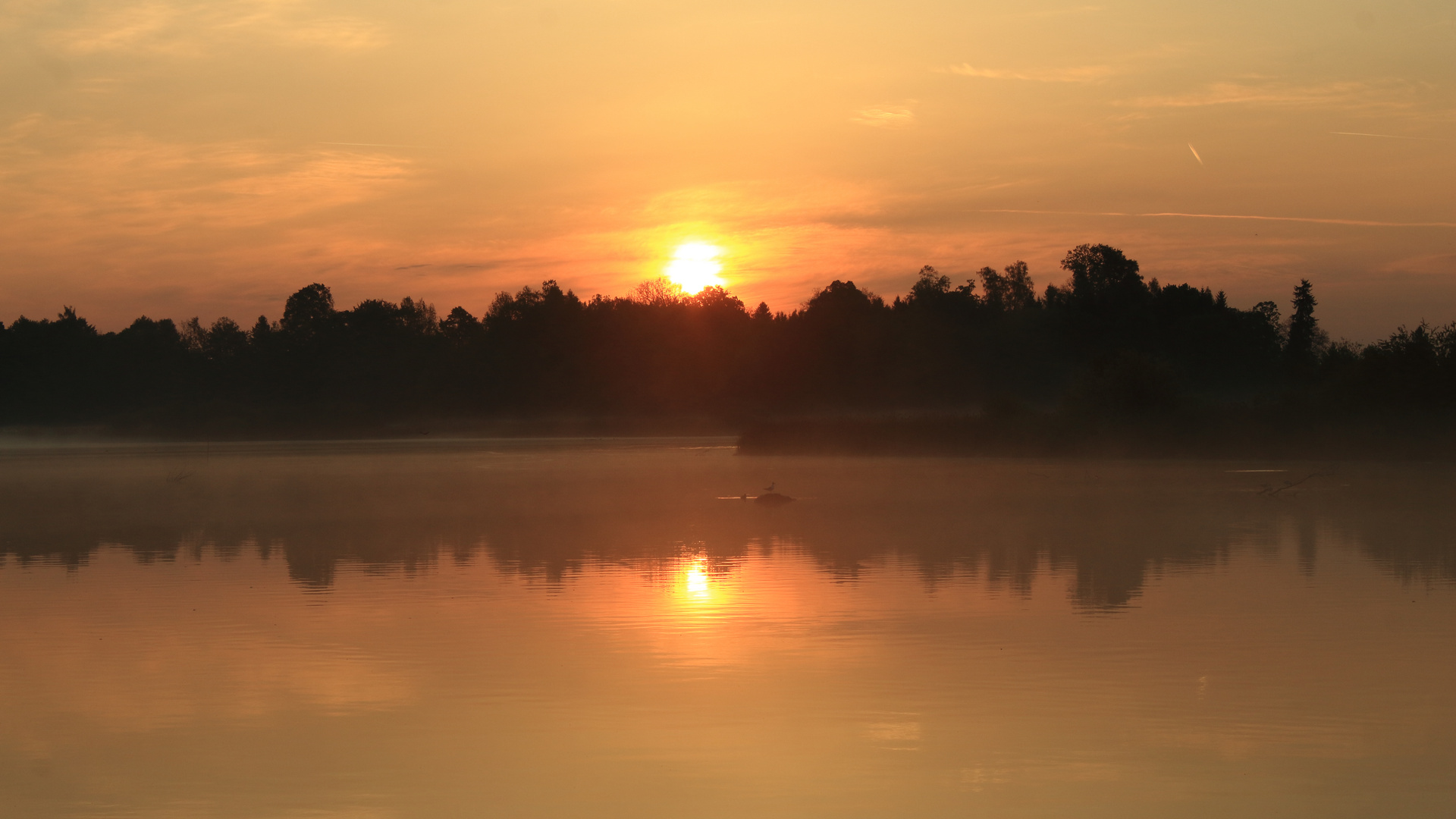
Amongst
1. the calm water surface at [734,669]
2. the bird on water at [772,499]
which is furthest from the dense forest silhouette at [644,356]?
the calm water surface at [734,669]

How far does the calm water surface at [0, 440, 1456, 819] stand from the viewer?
21.3 feet

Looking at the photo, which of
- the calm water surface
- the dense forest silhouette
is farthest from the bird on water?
the dense forest silhouette

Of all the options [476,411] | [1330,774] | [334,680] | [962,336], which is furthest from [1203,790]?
[476,411]

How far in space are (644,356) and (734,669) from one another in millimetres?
97295

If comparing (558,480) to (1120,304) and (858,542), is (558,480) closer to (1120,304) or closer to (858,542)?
(858,542)

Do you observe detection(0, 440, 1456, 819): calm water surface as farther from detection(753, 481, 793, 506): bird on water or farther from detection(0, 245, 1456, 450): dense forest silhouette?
detection(0, 245, 1456, 450): dense forest silhouette

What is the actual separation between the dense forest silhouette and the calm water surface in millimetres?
66625

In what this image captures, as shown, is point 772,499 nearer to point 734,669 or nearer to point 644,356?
point 734,669

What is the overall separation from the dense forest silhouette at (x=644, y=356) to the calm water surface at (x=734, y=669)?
219 ft

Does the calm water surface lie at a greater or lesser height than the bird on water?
greater

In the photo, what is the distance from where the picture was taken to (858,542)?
1773 centimetres

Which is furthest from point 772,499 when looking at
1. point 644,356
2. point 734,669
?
point 644,356

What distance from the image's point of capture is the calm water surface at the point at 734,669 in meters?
6.49

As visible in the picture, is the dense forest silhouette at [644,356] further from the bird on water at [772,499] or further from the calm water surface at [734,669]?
the calm water surface at [734,669]
